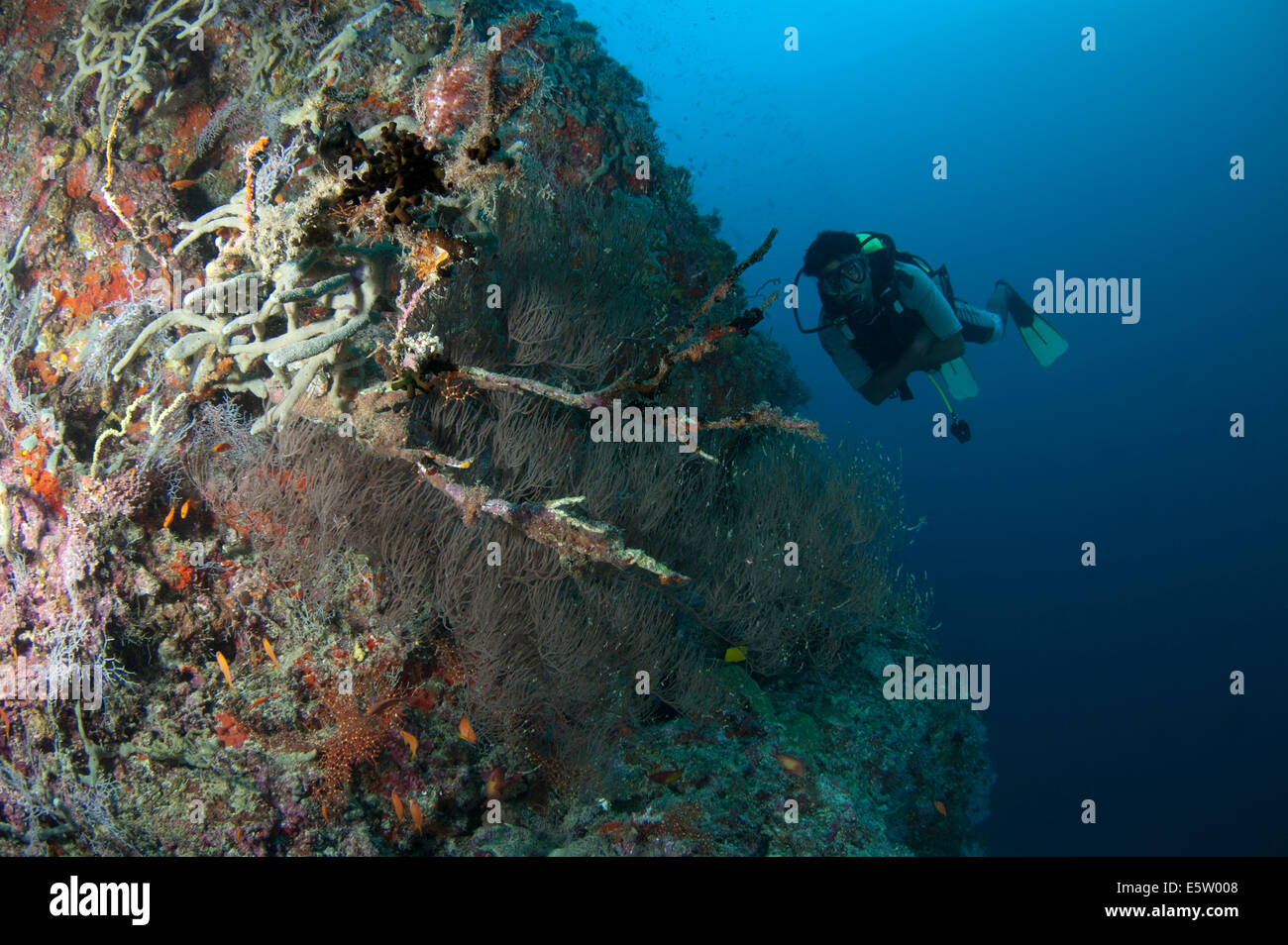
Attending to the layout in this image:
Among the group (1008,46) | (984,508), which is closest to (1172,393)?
(984,508)

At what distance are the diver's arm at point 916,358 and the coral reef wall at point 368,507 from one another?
9.82 feet

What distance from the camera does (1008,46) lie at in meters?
83.2

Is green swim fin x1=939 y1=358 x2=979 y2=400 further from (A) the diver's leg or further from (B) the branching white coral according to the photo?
(B) the branching white coral

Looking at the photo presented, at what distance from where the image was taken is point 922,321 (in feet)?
25.3

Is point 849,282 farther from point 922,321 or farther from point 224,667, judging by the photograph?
point 224,667

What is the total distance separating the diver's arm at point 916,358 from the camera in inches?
303

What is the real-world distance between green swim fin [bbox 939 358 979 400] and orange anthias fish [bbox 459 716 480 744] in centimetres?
918

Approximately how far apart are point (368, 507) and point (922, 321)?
735 cm

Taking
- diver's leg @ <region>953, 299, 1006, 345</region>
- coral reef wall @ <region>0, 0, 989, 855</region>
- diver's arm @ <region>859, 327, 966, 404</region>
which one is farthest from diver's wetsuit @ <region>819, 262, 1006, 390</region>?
coral reef wall @ <region>0, 0, 989, 855</region>

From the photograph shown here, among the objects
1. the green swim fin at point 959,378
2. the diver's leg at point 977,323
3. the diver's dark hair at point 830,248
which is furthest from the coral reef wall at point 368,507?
the diver's leg at point 977,323

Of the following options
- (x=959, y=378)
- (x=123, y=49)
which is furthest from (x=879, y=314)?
(x=123, y=49)
